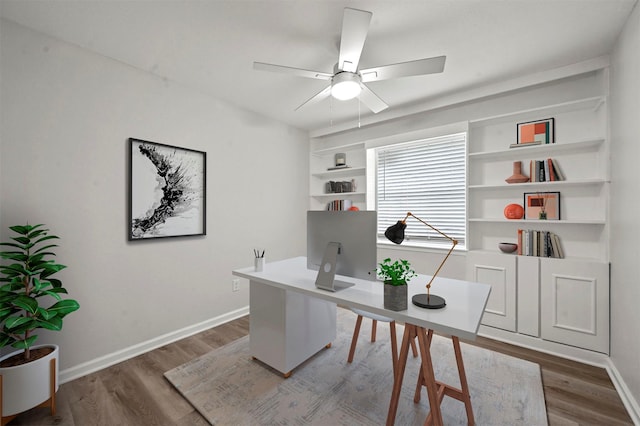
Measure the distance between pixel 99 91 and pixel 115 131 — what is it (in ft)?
1.02

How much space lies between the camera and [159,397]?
70.3 inches

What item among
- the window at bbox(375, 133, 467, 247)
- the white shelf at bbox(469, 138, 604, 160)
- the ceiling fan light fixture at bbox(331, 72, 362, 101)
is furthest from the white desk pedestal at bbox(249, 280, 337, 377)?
the white shelf at bbox(469, 138, 604, 160)

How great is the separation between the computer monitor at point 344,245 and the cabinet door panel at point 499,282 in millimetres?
1665

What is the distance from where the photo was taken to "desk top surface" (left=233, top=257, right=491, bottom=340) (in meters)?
1.16

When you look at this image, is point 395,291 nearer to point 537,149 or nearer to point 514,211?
point 514,211

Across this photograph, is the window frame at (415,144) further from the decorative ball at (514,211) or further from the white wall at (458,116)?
the decorative ball at (514,211)

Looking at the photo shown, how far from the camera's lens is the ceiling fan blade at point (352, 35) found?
1394 millimetres

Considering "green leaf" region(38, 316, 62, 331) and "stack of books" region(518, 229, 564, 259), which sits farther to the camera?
"stack of books" region(518, 229, 564, 259)

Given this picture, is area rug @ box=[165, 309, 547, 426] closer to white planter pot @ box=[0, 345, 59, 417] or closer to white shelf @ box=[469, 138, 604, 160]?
white planter pot @ box=[0, 345, 59, 417]

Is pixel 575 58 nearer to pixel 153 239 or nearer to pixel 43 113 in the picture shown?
pixel 153 239

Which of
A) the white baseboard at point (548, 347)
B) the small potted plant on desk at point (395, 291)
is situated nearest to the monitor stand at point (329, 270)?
the small potted plant on desk at point (395, 291)

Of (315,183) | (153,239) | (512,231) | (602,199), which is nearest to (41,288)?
(153,239)

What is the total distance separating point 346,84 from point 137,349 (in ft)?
9.09

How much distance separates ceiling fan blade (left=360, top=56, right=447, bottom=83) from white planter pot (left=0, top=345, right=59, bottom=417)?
2718 millimetres
